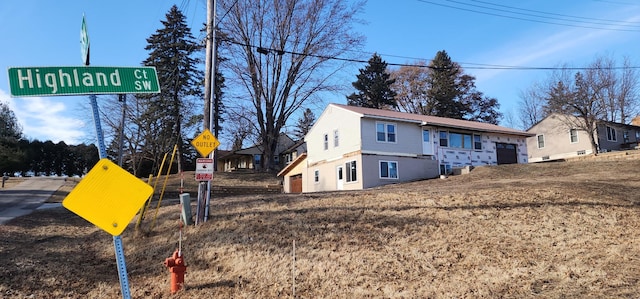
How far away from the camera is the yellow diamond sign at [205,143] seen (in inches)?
431

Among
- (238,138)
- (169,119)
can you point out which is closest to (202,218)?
(169,119)

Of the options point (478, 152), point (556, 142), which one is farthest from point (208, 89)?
point (556, 142)

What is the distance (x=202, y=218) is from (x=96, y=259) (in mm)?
2528

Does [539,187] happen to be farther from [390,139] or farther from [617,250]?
[390,139]

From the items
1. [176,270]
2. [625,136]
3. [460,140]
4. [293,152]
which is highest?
[293,152]

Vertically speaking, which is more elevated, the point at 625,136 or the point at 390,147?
the point at 625,136

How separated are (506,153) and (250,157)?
3708cm

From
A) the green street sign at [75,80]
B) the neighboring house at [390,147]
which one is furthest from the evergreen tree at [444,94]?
the green street sign at [75,80]

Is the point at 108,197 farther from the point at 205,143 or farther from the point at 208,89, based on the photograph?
the point at 208,89

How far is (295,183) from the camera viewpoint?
122ft

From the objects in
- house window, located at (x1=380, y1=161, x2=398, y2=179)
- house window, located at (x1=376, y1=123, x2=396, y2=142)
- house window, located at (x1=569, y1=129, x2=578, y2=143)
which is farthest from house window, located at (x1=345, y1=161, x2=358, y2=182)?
house window, located at (x1=569, y1=129, x2=578, y2=143)

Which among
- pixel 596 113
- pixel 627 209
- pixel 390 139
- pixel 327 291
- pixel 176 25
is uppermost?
pixel 176 25

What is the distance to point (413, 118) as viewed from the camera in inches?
1148

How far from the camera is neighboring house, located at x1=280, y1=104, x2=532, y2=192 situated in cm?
2714
